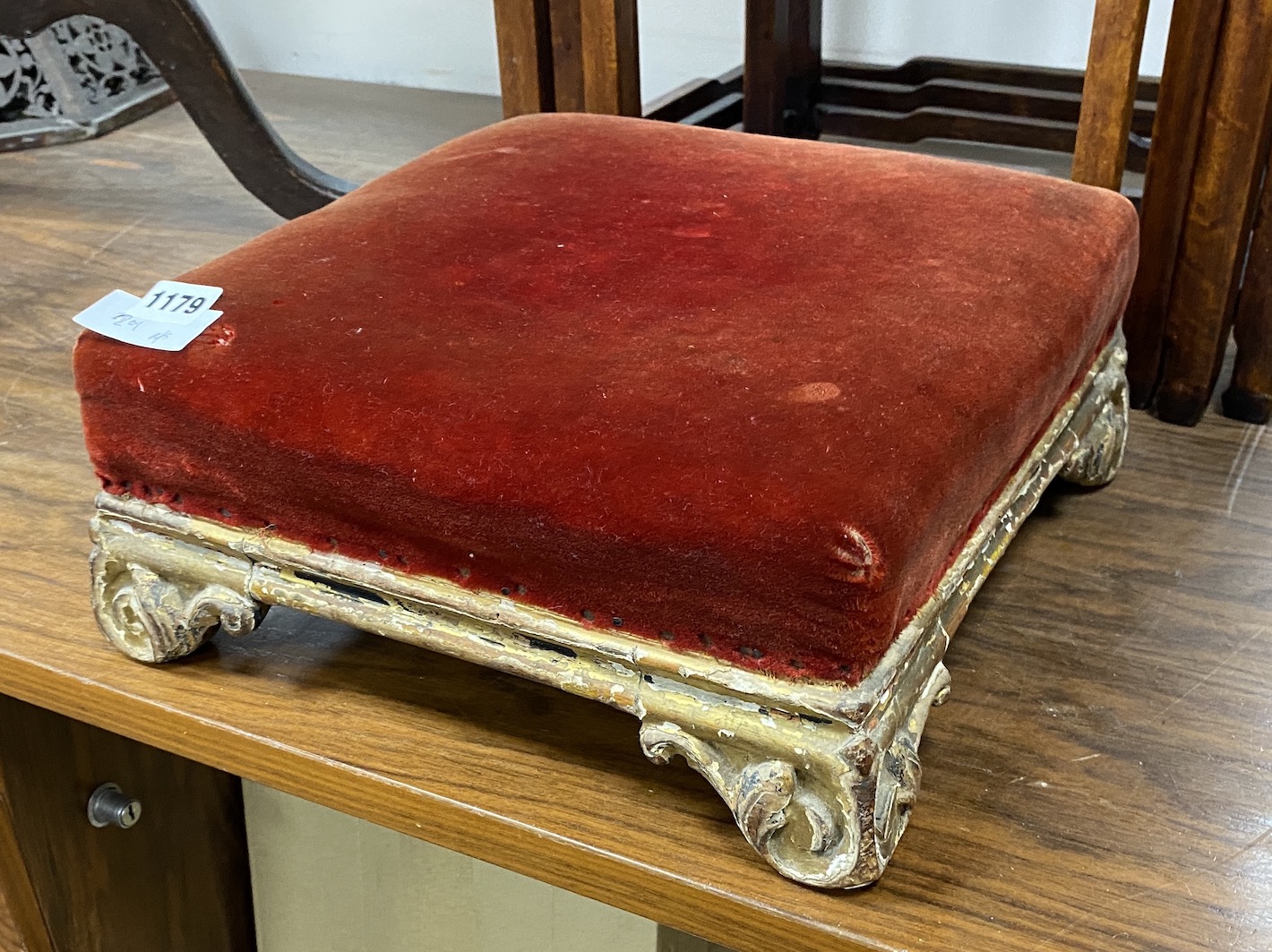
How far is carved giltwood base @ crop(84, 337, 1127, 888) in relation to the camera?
555mm

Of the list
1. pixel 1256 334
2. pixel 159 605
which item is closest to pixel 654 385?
Answer: pixel 159 605

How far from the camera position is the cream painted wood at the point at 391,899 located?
0.88 metres

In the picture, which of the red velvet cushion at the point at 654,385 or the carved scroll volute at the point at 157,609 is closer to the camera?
the red velvet cushion at the point at 654,385

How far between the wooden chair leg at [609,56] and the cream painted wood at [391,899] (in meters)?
0.63

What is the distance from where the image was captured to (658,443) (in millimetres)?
554

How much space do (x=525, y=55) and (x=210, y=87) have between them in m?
0.38

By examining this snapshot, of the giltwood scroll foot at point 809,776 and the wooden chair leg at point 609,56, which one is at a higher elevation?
the wooden chair leg at point 609,56

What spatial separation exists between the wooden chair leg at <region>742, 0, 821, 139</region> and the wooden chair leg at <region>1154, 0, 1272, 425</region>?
682mm

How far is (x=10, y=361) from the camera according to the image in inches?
45.2

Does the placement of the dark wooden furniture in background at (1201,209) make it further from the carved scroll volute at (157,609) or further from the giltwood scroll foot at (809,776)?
the carved scroll volute at (157,609)

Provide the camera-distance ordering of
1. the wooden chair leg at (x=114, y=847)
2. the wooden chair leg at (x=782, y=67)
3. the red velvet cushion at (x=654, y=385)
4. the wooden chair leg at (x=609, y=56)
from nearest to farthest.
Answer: the red velvet cushion at (x=654, y=385) → the wooden chair leg at (x=114, y=847) → the wooden chair leg at (x=609, y=56) → the wooden chair leg at (x=782, y=67)

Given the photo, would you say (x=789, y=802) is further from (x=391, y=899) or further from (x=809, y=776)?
(x=391, y=899)

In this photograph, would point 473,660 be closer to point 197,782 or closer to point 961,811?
point 961,811

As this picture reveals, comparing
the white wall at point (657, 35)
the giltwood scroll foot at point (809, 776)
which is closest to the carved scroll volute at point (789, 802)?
the giltwood scroll foot at point (809, 776)
